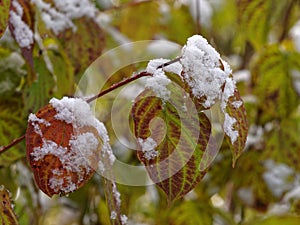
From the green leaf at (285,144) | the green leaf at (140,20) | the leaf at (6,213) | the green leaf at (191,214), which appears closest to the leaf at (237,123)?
the leaf at (6,213)

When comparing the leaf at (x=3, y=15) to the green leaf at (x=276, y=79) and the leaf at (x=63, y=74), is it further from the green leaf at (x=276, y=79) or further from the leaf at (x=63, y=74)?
the green leaf at (x=276, y=79)

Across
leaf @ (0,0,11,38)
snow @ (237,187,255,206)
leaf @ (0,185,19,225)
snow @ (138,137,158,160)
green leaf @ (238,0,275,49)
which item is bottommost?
snow @ (237,187,255,206)

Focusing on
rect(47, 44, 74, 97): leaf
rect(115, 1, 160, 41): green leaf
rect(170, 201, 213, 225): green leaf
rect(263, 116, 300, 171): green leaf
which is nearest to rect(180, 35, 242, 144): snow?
rect(47, 44, 74, 97): leaf

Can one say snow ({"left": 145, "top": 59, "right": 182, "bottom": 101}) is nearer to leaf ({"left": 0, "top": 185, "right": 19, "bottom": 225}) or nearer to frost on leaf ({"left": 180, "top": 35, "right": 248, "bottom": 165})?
frost on leaf ({"left": 180, "top": 35, "right": 248, "bottom": 165})

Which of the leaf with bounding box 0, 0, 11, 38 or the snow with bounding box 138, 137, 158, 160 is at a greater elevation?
the leaf with bounding box 0, 0, 11, 38

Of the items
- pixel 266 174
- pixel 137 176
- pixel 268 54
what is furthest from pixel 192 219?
pixel 268 54

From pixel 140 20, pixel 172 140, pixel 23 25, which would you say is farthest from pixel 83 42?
pixel 140 20

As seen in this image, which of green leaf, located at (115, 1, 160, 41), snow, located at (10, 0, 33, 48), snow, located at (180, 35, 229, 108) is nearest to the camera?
snow, located at (180, 35, 229, 108)
